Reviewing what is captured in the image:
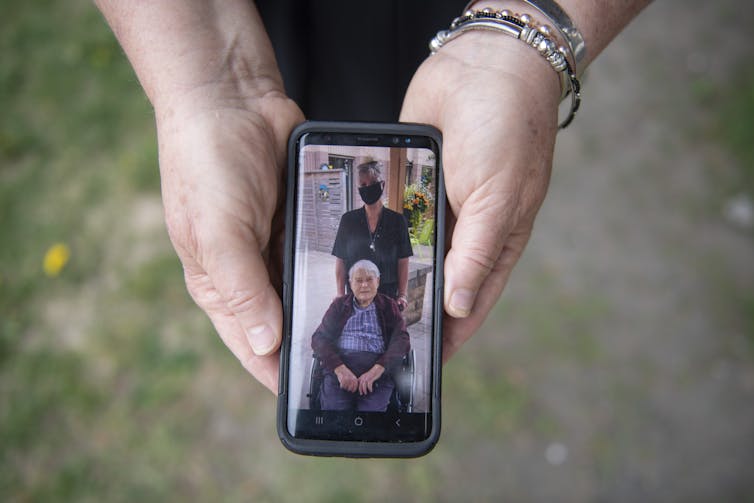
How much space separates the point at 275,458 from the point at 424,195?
1373 mm

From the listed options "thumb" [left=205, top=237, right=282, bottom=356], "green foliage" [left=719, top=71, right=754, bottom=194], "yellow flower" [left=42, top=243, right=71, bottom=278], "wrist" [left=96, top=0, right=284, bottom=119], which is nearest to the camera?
"thumb" [left=205, top=237, right=282, bottom=356]

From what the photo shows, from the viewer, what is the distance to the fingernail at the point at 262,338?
1453 millimetres

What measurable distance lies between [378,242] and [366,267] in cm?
8

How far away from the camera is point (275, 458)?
234cm

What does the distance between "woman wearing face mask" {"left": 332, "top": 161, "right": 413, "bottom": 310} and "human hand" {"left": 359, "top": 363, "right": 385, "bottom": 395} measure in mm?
174

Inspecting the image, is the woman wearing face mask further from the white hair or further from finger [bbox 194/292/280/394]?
finger [bbox 194/292/280/394]

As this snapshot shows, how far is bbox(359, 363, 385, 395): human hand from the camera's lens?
1.48m

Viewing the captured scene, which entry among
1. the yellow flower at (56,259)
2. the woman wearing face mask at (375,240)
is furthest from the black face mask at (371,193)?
the yellow flower at (56,259)

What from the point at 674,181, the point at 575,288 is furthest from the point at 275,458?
the point at 674,181

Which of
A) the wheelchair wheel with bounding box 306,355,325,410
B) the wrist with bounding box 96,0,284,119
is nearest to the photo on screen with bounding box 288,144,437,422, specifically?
the wheelchair wheel with bounding box 306,355,325,410

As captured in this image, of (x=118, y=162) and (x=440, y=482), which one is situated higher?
(x=118, y=162)

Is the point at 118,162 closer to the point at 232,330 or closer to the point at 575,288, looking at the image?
the point at 232,330

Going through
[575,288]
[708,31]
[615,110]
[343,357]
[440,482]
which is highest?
[708,31]

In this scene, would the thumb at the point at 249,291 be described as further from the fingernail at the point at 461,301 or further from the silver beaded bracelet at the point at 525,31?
the silver beaded bracelet at the point at 525,31
